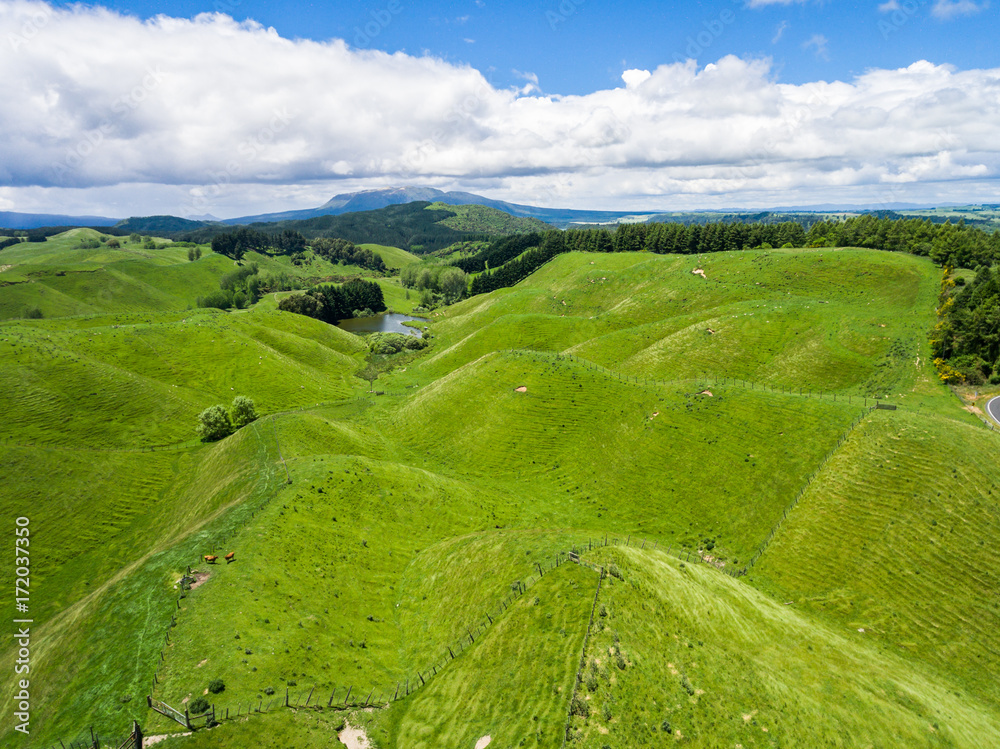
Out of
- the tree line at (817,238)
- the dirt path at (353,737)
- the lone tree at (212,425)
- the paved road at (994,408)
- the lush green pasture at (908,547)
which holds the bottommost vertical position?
the lone tree at (212,425)

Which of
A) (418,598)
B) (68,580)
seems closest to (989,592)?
(418,598)

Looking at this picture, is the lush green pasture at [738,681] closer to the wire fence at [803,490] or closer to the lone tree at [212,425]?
the wire fence at [803,490]

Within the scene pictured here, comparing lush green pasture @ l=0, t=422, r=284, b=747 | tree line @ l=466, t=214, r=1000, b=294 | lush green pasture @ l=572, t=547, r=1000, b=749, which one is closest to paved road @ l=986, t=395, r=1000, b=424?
lush green pasture @ l=572, t=547, r=1000, b=749

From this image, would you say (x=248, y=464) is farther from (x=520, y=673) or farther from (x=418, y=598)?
(x=520, y=673)

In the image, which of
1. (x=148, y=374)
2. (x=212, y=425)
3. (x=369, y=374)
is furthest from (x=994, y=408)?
(x=148, y=374)

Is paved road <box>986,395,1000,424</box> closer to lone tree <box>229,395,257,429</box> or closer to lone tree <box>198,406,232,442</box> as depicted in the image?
lone tree <box>229,395,257,429</box>

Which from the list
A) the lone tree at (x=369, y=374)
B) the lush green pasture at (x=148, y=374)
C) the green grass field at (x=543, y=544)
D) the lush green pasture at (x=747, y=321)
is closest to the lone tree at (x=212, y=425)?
the green grass field at (x=543, y=544)
